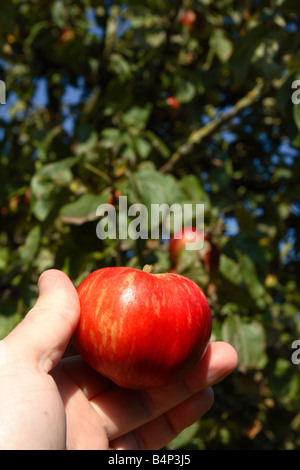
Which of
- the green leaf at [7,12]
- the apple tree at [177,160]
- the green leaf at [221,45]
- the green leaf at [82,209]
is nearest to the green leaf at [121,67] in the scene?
the apple tree at [177,160]

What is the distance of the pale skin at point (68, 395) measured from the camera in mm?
772

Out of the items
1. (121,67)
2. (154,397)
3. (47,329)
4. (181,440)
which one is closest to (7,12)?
(121,67)

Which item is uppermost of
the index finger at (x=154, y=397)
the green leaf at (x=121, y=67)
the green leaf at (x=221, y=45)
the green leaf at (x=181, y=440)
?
the green leaf at (x=221, y=45)

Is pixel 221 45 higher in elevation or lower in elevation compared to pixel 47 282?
higher

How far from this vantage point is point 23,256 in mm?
1352

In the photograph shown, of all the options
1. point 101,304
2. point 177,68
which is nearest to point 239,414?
point 101,304

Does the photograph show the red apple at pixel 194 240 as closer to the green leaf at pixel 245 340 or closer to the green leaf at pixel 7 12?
the green leaf at pixel 245 340

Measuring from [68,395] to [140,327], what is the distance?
0.27 meters

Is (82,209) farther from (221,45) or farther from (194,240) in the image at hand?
(221,45)

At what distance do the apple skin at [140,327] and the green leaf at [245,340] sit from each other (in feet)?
1.96

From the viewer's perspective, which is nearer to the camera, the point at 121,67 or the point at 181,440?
the point at 181,440

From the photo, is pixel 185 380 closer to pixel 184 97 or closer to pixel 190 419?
pixel 190 419

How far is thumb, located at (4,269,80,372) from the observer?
2.71 ft

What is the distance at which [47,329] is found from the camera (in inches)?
33.3
